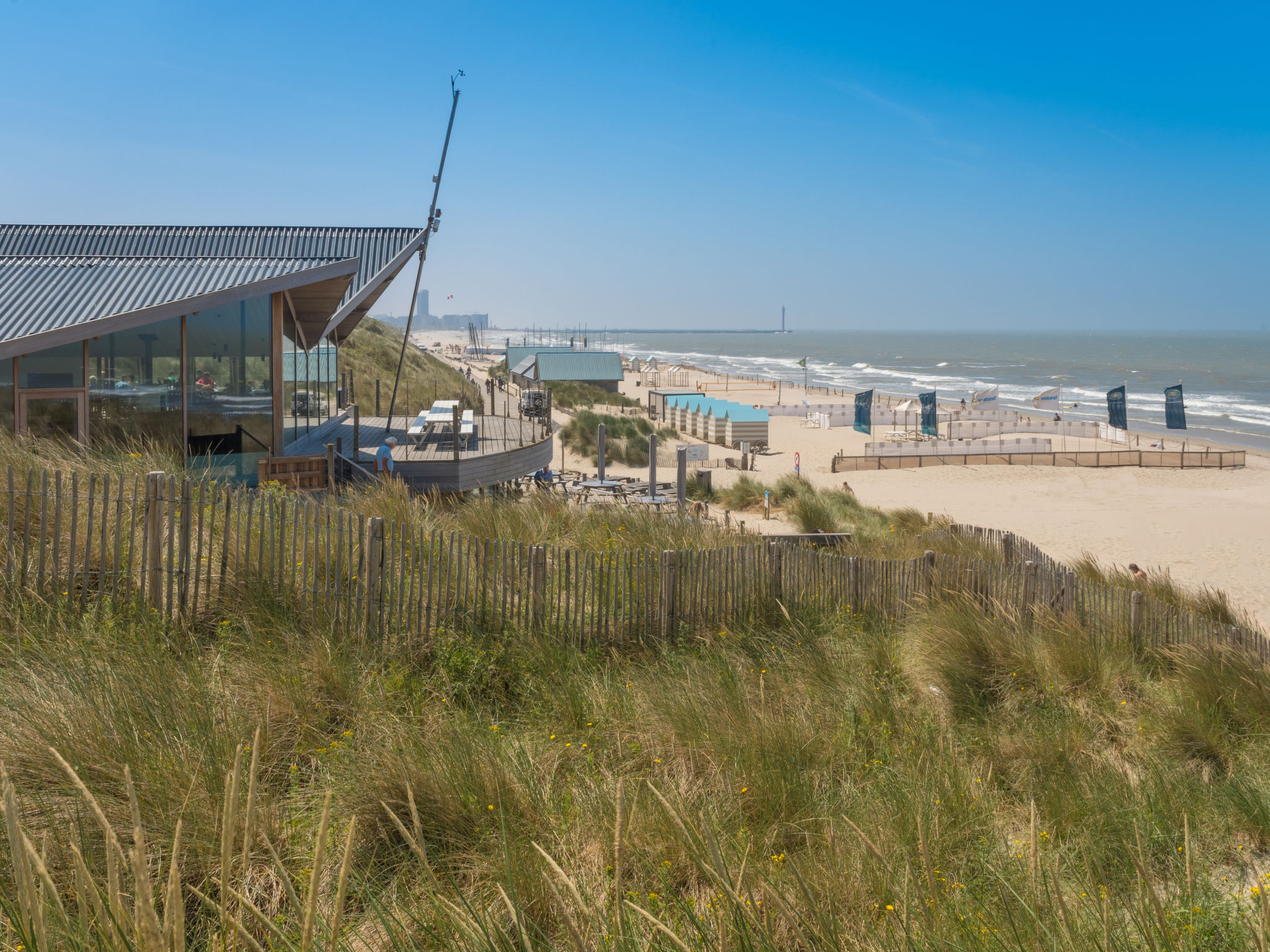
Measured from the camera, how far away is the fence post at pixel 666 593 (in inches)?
299

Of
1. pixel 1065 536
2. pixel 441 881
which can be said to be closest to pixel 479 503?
pixel 441 881

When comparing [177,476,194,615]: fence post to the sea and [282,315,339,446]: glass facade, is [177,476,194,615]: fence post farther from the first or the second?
the sea

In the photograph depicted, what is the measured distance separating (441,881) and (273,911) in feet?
2.36

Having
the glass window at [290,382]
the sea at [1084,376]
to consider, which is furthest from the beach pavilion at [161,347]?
the sea at [1084,376]

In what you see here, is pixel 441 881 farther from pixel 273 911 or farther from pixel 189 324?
pixel 189 324

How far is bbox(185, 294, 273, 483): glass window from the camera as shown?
39.8 feet

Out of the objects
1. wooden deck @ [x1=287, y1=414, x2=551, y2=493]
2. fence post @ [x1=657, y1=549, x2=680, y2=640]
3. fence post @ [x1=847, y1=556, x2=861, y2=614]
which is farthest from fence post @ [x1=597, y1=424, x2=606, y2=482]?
fence post @ [x1=657, y1=549, x2=680, y2=640]

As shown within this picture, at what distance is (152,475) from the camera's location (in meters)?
6.37

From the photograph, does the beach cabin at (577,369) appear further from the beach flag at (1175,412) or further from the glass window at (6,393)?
the glass window at (6,393)

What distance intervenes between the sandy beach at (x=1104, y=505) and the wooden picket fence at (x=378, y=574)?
1008cm

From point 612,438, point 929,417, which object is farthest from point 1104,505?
point 612,438

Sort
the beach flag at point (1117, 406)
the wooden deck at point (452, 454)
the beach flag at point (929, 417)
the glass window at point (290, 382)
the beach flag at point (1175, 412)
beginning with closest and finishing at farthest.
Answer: the wooden deck at point (452, 454)
the glass window at point (290, 382)
the beach flag at point (929, 417)
the beach flag at point (1175, 412)
the beach flag at point (1117, 406)

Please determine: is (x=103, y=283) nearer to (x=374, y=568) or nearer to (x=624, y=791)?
(x=374, y=568)

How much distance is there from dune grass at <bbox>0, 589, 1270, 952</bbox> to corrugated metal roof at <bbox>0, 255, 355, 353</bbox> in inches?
265
